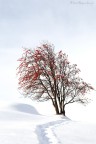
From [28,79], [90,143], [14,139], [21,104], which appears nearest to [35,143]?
[14,139]

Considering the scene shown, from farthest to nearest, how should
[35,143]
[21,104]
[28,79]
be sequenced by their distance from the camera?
[28,79]
[21,104]
[35,143]

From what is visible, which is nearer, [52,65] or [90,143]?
[90,143]

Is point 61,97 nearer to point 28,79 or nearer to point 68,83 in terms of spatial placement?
point 68,83

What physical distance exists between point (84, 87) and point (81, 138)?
61.6 ft

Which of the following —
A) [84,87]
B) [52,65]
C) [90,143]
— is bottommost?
[90,143]

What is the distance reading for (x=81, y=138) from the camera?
9.02 metres

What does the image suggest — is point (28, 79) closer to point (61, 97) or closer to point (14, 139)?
point (61, 97)

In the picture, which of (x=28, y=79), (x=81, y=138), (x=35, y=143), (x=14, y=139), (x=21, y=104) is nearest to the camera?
(x=35, y=143)

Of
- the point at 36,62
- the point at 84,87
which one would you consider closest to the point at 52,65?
the point at 36,62

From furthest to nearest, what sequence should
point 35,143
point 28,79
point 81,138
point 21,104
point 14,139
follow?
point 28,79, point 21,104, point 81,138, point 14,139, point 35,143

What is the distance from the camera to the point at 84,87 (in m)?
27.7

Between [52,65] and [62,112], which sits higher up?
[52,65]

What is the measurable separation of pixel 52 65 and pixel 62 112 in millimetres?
4024

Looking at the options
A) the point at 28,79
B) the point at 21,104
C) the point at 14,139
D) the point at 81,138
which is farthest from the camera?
the point at 28,79
